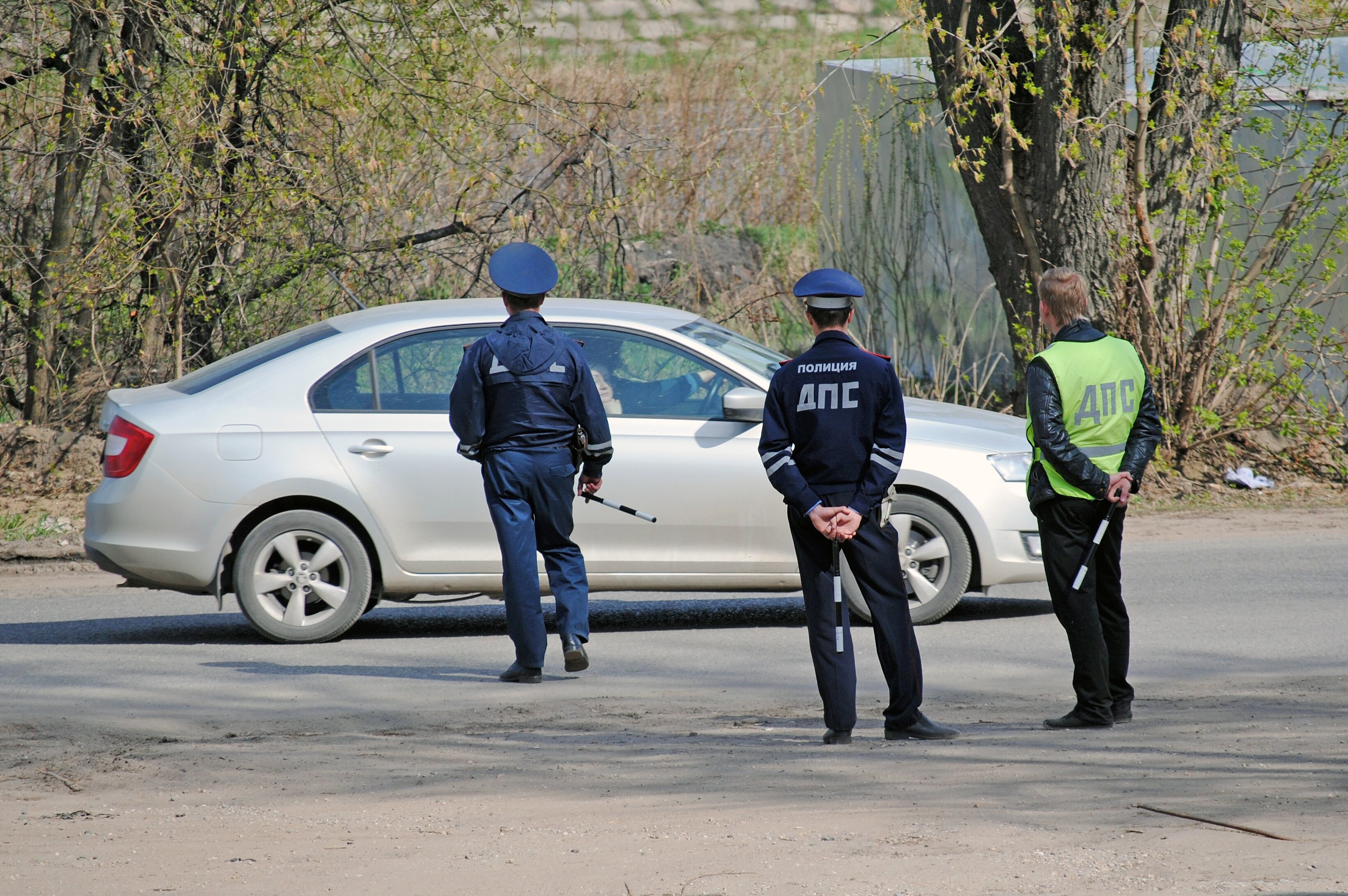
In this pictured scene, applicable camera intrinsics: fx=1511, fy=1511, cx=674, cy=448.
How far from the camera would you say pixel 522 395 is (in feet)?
22.5

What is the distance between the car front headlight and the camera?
8094 mm

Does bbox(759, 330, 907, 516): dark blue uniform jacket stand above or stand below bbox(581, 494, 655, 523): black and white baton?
above

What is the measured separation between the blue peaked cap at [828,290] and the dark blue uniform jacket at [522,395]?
1636mm

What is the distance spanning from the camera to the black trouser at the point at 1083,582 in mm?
5781

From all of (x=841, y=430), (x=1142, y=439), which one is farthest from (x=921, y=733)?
(x=1142, y=439)

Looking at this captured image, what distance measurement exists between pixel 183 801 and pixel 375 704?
5.32 feet

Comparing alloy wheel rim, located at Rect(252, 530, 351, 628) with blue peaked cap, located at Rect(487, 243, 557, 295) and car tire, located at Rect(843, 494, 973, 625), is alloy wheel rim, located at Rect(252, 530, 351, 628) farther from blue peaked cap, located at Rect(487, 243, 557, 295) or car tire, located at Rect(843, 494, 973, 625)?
car tire, located at Rect(843, 494, 973, 625)

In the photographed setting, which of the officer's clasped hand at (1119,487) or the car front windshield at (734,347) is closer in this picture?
the officer's clasped hand at (1119,487)

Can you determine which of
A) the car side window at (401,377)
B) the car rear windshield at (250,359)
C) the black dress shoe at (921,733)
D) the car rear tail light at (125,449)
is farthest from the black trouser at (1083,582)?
the car rear tail light at (125,449)


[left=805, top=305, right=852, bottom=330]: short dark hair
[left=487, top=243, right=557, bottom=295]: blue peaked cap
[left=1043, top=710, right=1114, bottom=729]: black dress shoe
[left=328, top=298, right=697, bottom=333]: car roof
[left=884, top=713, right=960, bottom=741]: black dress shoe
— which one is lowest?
[left=1043, top=710, right=1114, bottom=729]: black dress shoe

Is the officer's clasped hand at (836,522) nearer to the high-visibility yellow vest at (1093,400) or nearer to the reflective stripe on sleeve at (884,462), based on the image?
the reflective stripe on sleeve at (884,462)

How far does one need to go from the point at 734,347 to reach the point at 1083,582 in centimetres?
316

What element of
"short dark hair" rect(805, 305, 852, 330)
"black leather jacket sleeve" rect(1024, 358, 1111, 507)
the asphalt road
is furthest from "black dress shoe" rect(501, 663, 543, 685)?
"black leather jacket sleeve" rect(1024, 358, 1111, 507)

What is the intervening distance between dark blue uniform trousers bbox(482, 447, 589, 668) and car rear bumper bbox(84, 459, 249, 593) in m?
1.68
